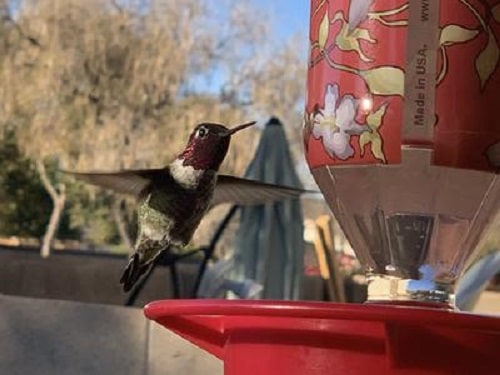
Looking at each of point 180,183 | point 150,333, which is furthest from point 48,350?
point 180,183

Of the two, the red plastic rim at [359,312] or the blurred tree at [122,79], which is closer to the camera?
the red plastic rim at [359,312]

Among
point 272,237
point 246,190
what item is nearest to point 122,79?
point 272,237

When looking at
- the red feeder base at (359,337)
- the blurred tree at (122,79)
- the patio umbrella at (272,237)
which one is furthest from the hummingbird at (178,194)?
the blurred tree at (122,79)

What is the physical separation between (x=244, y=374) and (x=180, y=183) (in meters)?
0.50

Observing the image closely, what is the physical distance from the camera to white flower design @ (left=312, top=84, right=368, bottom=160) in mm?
897

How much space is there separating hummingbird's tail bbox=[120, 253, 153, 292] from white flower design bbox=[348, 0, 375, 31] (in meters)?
0.52

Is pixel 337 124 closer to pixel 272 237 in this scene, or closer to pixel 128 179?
Result: pixel 128 179

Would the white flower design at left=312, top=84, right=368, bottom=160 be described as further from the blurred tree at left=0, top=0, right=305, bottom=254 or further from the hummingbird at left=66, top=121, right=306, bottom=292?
the blurred tree at left=0, top=0, right=305, bottom=254

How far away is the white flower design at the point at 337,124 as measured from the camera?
2.94 ft

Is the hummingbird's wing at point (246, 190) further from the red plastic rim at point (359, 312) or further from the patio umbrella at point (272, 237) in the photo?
the patio umbrella at point (272, 237)

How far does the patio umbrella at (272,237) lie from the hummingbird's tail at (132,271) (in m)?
3.06

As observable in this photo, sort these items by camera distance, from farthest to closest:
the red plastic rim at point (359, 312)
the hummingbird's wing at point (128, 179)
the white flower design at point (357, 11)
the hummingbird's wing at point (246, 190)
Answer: the hummingbird's wing at point (246, 190), the hummingbird's wing at point (128, 179), the white flower design at point (357, 11), the red plastic rim at point (359, 312)

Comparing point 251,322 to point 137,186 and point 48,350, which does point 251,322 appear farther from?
point 48,350

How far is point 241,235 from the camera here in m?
4.50
